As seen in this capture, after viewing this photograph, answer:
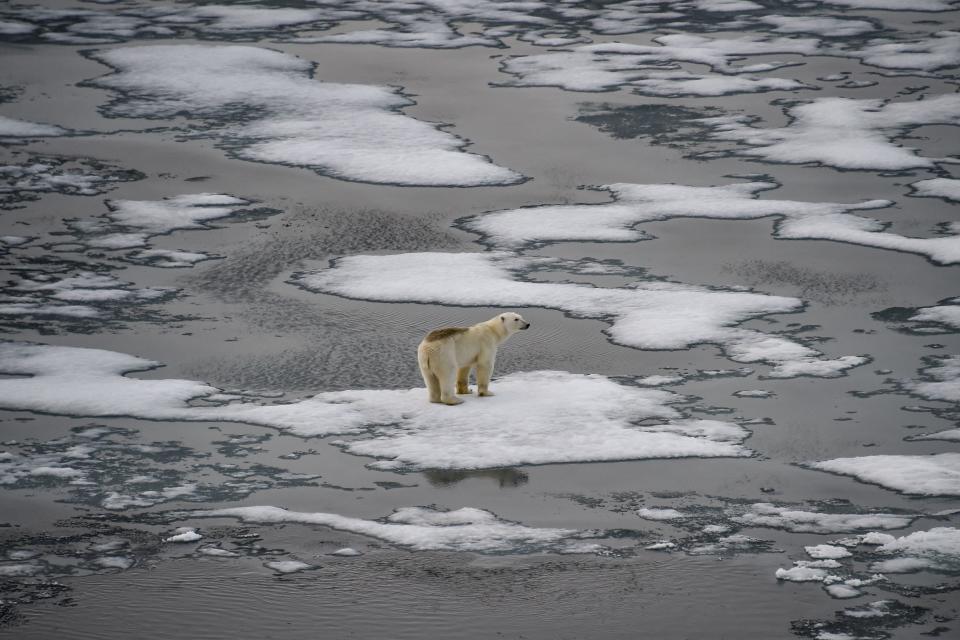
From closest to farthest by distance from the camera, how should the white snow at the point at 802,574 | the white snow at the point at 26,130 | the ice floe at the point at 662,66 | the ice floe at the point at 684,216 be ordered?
the white snow at the point at 802,574
the ice floe at the point at 684,216
the white snow at the point at 26,130
the ice floe at the point at 662,66

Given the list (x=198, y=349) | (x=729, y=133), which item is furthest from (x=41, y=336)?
(x=729, y=133)

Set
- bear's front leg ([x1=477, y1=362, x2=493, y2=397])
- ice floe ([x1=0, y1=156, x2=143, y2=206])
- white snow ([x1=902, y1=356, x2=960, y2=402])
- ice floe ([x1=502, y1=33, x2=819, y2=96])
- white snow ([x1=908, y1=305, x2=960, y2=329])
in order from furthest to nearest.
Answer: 1. ice floe ([x1=502, y1=33, x2=819, y2=96])
2. ice floe ([x1=0, y1=156, x2=143, y2=206])
3. white snow ([x1=908, y1=305, x2=960, y2=329])
4. bear's front leg ([x1=477, y1=362, x2=493, y2=397])
5. white snow ([x1=902, y1=356, x2=960, y2=402])

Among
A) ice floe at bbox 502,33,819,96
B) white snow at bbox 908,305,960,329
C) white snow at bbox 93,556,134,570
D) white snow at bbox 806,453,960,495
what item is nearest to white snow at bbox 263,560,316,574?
white snow at bbox 93,556,134,570

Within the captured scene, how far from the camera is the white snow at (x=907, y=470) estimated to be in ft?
23.2

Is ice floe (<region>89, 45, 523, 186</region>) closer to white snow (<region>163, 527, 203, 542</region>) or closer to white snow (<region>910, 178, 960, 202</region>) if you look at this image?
white snow (<region>910, 178, 960, 202</region>)

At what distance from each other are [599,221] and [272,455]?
566 cm

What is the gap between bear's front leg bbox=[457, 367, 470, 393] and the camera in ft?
28.1

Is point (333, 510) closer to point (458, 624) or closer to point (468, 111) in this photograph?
point (458, 624)

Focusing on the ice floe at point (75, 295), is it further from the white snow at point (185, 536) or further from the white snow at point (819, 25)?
the white snow at point (819, 25)

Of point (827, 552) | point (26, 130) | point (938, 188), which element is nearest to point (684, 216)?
point (938, 188)

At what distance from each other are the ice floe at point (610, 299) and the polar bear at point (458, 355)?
1356 mm

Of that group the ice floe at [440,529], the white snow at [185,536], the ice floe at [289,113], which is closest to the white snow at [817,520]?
the ice floe at [440,529]

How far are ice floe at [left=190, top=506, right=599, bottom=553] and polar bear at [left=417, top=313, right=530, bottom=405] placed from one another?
1.49 metres

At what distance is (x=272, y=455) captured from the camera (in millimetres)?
7664
